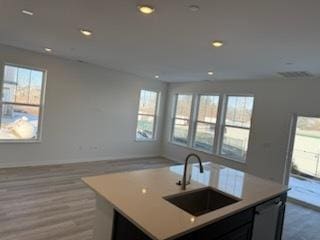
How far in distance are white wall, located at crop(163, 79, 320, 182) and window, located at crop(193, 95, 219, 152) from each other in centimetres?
85

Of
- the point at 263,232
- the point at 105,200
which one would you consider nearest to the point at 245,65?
the point at 263,232

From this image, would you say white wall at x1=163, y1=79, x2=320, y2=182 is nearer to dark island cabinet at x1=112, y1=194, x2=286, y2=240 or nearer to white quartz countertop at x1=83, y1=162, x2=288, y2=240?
white quartz countertop at x1=83, y1=162, x2=288, y2=240

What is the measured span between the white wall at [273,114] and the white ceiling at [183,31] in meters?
0.59

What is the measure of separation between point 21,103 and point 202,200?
487 centimetres

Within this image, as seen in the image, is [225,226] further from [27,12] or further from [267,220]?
[27,12]

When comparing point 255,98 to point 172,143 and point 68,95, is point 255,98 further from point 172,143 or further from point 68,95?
point 68,95

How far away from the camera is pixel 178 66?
535 cm

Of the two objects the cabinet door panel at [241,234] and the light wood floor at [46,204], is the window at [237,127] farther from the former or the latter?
the cabinet door panel at [241,234]

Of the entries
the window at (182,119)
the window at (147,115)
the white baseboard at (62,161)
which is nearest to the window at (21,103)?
the white baseboard at (62,161)

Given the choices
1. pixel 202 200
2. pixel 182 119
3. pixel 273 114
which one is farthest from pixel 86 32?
pixel 182 119

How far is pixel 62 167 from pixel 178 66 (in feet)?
11.7

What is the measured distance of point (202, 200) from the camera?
8.09 ft

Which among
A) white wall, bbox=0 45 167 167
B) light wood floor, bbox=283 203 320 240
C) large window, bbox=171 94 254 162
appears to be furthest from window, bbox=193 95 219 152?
light wood floor, bbox=283 203 320 240

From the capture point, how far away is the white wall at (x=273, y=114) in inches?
198
